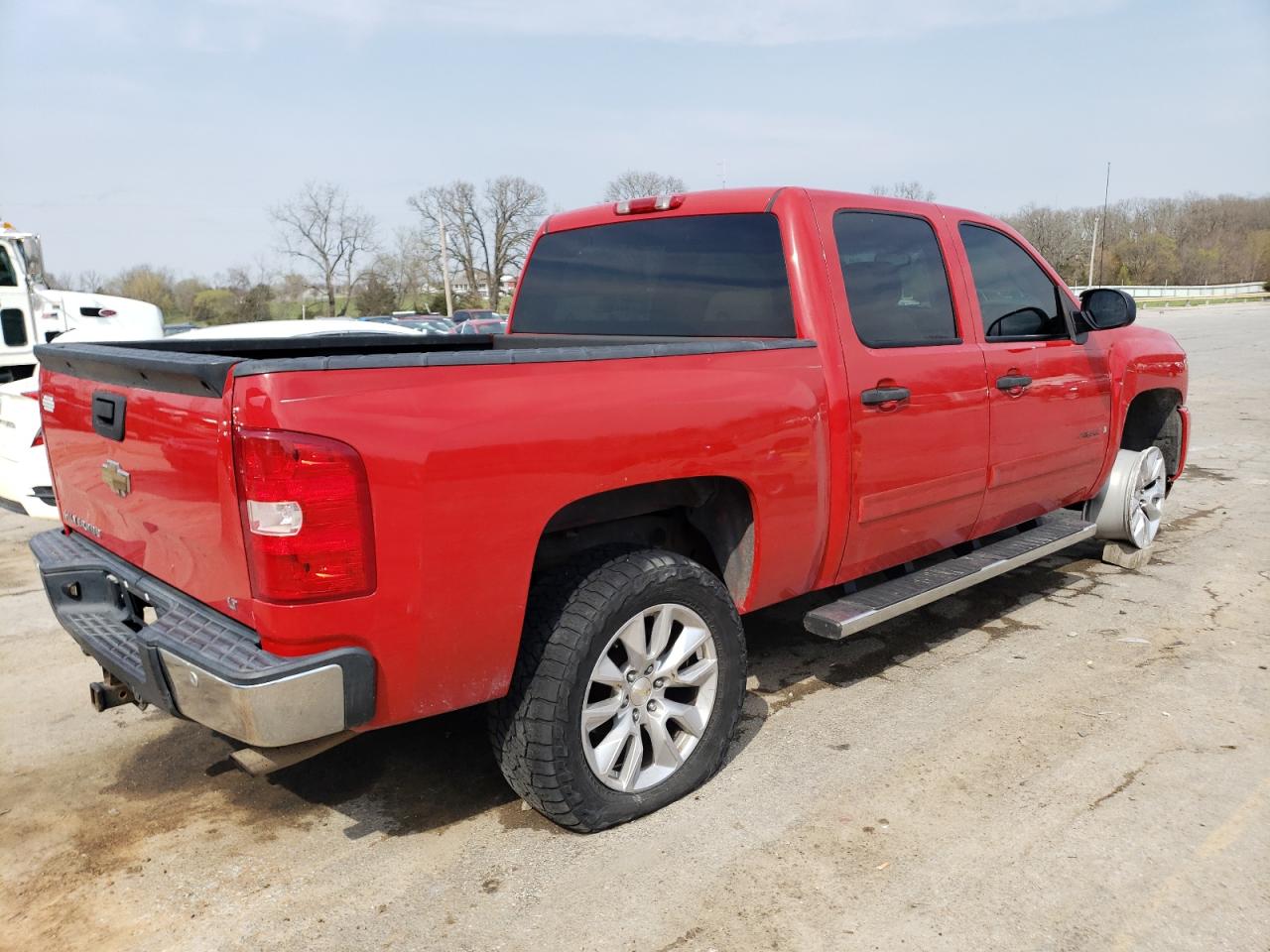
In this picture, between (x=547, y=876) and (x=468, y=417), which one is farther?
(x=547, y=876)

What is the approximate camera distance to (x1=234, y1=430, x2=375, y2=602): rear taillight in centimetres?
221

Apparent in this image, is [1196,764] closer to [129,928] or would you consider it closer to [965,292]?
[965,292]

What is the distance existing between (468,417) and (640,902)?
4.49ft

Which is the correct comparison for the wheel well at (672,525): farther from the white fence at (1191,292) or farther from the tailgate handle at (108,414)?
the white fence at (1191,292)

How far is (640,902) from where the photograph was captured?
2623 millimetres

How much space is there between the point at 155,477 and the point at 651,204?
7.55 feet

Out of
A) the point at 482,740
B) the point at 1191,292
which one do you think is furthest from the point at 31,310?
the point at 1191,292

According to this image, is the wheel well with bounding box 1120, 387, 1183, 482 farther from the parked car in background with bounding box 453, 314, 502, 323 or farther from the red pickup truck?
the parked car in background with bounding box 453, 314, 502, 323

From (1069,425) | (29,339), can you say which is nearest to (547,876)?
(1069,425)

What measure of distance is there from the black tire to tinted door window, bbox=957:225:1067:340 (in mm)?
2131

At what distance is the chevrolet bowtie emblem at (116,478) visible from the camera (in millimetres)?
2803

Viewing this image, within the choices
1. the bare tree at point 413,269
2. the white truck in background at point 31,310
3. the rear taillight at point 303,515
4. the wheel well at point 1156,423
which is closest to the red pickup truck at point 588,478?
the rear taillight at point 303,515

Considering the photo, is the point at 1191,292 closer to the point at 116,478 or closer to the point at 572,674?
the point at 572,674

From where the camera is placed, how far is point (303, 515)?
2.24 metres
